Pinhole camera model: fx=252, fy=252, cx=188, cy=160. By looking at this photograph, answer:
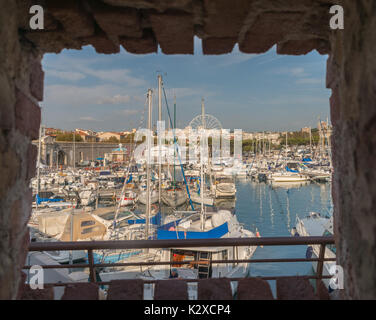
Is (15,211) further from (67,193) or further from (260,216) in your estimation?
(67,193)

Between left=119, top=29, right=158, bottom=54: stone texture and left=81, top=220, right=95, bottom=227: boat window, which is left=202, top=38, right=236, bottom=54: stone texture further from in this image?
left=81, top=220, right=95, bottom=227: boat window

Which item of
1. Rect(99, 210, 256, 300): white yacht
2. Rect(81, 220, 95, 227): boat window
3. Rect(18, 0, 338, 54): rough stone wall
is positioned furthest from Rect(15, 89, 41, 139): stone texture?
Rect(81, 220, 95, 227): boat window

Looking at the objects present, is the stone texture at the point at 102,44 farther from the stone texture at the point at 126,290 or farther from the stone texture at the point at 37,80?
the stone texture at the point at 126,290

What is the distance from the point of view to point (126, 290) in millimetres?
1318

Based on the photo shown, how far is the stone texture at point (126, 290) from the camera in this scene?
1.29m

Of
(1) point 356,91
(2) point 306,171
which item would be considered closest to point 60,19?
(1) point 356,91

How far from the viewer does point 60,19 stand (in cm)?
120

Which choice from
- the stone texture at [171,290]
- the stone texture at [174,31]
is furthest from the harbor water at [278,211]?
the stone texture at [174,31]

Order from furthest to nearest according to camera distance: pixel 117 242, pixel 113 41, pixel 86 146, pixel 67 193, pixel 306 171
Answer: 1. pixel 86 146
2. pixel 306 171
3. pixel 67 193
4. pixel 117 242
5. pixel 113 41

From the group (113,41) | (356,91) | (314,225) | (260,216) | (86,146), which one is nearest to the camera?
(356,91)

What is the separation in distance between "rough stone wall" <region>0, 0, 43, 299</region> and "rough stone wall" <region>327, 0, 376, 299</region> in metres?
1.38

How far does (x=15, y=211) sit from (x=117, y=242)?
0.74m

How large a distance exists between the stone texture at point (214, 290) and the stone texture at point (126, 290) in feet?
1.02
